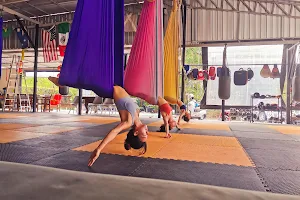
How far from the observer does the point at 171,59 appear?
11.4 ft

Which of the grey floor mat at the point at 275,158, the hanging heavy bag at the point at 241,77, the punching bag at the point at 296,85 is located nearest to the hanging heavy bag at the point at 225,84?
the hanging heavy bag at the point at 241,77

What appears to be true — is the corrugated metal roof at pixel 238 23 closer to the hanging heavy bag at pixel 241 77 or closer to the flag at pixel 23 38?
the hanging heavy bag at pixel 241 77

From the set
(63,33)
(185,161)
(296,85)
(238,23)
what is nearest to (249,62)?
(238,23)

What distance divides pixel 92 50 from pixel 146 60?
31.3 inches

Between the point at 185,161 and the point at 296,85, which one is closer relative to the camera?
the point at 185,161

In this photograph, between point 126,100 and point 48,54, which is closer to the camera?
point 126,100

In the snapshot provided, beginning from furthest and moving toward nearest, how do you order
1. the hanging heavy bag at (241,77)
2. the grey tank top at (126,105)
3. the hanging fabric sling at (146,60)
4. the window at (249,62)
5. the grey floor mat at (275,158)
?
1. the window at (249,62)
2. the hanging heavy bag at (241,77)
3. the hanging fabric sling at (146,60)
4. the grey floor mat at (275,158)
5. the grey tank top at (126,105)

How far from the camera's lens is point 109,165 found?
5.57ft

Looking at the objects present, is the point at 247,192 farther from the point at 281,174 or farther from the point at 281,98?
the point at 281,98

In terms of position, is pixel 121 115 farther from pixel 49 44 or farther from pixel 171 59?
pixel 49 44

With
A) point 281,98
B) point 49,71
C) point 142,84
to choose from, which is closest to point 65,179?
point 142,84

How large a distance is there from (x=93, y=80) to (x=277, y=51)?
301 inches

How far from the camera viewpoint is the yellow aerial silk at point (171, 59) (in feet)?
11.1

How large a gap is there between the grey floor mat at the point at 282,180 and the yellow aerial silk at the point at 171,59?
6.26 ft
